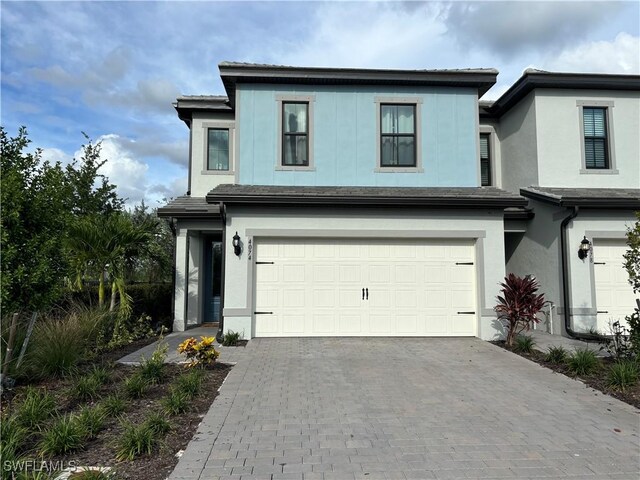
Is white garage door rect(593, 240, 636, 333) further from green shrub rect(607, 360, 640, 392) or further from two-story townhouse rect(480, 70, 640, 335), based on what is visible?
green shrub rect(607, 360, 640, 392)

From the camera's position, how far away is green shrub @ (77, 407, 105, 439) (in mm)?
4612

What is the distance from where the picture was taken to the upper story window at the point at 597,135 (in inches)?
485

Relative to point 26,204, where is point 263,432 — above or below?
below

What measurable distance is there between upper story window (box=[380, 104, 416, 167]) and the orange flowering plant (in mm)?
6562

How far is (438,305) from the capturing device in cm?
1070

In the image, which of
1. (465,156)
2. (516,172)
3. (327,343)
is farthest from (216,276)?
(516,172)

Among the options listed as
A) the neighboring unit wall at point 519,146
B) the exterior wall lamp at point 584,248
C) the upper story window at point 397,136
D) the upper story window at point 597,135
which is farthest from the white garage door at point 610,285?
the upper story window at point 397,136

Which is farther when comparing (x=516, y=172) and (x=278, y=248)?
(x=516, y=172)

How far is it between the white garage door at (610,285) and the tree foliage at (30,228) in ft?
38.1

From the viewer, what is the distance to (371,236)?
10617mm

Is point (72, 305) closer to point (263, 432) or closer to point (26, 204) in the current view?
point (26, 204)

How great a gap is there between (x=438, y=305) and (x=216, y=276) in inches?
281

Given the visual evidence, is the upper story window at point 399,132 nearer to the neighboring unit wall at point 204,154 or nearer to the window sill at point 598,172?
the window sill at point 598,172

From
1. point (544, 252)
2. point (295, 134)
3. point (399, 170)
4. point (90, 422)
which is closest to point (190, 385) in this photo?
point (90, 422)
